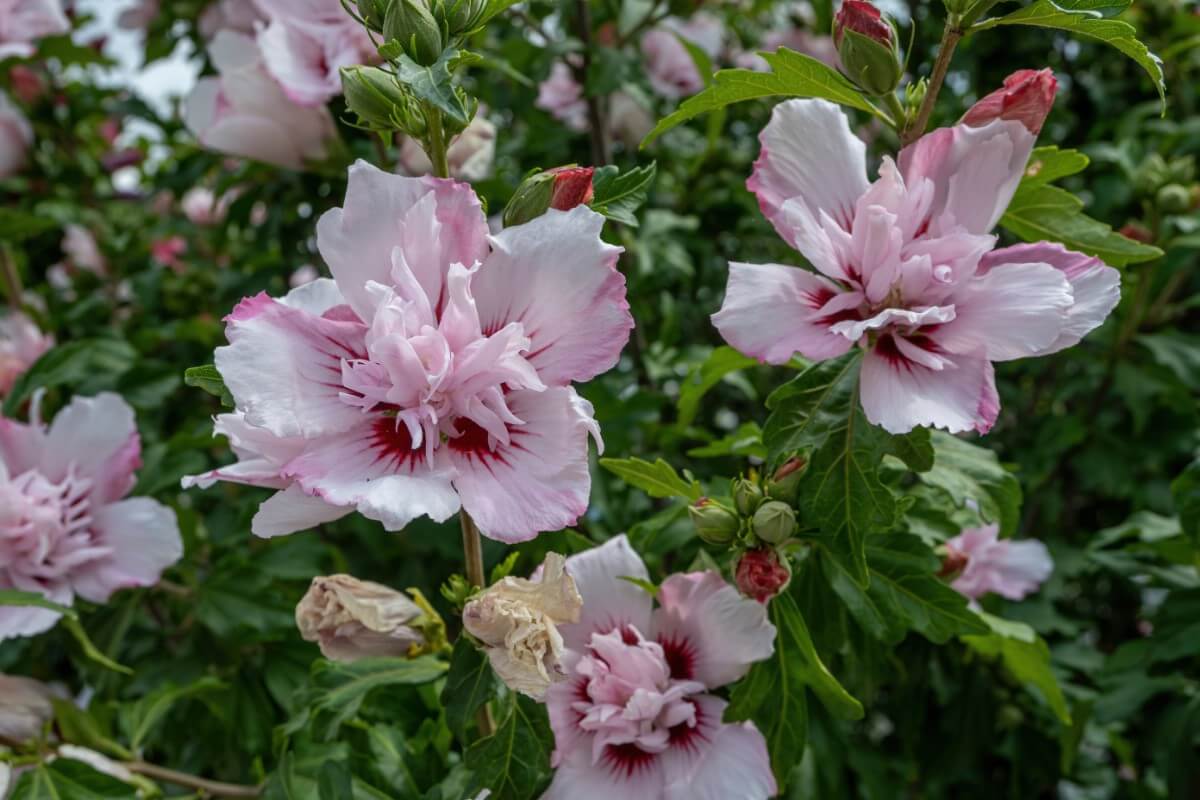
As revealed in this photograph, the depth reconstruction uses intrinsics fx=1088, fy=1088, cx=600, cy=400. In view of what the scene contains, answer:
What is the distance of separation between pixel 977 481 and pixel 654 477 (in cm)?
34

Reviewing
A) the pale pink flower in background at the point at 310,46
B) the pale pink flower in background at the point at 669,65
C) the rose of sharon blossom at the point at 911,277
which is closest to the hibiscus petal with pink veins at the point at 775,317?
the rose of sharon blossom at the point at 911,277

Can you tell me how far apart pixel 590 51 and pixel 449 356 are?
3.89 feet

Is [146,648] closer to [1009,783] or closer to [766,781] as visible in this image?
[766,781]

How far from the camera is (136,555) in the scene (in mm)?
1345

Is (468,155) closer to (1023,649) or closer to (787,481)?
(787,481)

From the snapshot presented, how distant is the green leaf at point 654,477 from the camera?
969mm

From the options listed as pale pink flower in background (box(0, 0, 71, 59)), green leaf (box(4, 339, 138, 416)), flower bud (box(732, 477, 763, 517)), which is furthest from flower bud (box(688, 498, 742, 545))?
pale pink flower in background (box(0, 0, 71, 59))

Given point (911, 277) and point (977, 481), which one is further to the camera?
point (977, 481)

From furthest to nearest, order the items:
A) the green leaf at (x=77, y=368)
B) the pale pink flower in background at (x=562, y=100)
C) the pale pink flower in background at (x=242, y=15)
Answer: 1. the pale pink flower in background at (x=562, y=100)
2. the pale pink flower in background at (x=242, y=15)
3. the green leaf at (x=77, y=368)

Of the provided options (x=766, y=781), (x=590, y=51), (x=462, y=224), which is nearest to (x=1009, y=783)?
(x=766, y=781)

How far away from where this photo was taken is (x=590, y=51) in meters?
1.83

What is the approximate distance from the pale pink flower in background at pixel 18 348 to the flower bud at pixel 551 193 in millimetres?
1344

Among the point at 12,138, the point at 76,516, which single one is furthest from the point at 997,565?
the point at 12,138

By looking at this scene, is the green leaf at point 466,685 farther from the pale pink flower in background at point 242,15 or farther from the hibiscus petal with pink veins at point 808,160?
the pale pink flower in background at point 242,15
